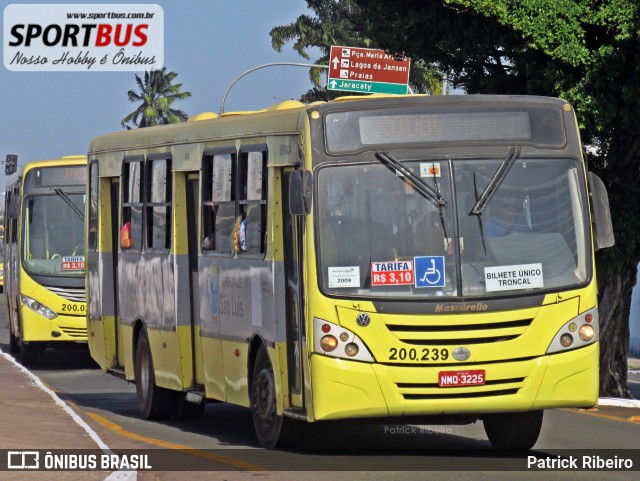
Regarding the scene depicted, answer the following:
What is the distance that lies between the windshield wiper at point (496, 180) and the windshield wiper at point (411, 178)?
269 mm

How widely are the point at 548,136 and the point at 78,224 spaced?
48.8 feet

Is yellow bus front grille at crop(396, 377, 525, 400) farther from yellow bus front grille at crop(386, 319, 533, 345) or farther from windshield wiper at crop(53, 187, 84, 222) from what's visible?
windshield wiper at crop(53, 187, 84, 222)

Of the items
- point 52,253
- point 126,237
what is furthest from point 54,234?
point 126,237

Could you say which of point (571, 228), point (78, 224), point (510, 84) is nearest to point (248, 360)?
point (571, 228)

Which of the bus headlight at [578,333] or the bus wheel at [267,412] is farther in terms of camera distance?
the bus wheel at [267,412]

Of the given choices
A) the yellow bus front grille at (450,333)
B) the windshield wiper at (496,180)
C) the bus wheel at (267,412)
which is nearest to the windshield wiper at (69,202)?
the bus wheel at (267,412)

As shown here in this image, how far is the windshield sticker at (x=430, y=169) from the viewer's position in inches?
511

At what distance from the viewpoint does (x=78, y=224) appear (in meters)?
27.0

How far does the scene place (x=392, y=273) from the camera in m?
12.7

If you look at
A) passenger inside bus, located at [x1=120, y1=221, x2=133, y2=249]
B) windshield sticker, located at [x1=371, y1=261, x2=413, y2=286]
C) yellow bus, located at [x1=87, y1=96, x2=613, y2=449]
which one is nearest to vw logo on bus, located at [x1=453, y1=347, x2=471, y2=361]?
yellow bus, located at [x1=87, y1=96, x2=613, y2=449]

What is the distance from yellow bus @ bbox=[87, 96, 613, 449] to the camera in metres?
12.6

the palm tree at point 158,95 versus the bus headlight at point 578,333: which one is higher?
the palm tree at point 158,95

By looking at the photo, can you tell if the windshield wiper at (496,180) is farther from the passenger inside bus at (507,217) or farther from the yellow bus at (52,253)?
the yellow bus at (52,253)

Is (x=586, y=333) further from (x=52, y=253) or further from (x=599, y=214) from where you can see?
(x=52, y=253)
